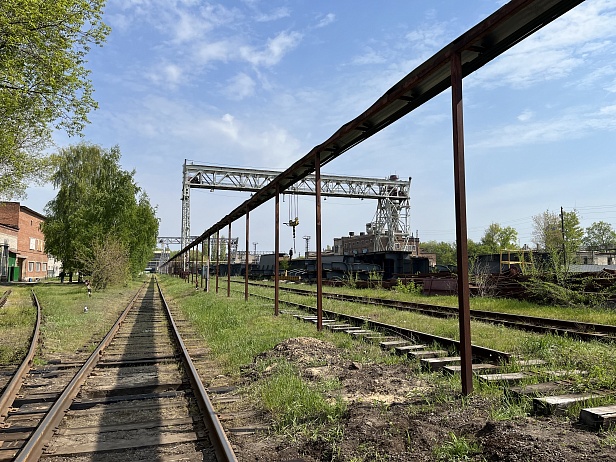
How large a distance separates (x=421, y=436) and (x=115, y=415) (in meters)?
3.46

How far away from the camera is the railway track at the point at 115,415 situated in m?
4.16

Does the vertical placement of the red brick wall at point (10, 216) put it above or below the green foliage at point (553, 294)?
above

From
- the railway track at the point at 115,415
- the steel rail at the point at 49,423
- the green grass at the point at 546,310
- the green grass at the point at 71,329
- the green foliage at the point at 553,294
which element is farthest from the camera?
the green foliage at the point at 553,294

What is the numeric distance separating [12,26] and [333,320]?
11.4 metres

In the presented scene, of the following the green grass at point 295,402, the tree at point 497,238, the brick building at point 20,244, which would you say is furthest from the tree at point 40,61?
the tree at point 497,238

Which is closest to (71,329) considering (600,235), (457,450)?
(457,450)

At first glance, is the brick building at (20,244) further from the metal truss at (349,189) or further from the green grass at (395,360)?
the green grass at (395,360)

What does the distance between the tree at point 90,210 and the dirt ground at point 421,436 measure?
26.4m

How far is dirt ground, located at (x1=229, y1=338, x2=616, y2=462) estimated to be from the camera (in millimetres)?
3516

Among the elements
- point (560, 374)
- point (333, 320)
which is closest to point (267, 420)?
point (560, 374)

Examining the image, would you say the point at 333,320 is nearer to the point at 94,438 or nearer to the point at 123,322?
the point at 123,322

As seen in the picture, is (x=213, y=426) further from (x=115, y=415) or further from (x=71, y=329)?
(x=71, y=329)

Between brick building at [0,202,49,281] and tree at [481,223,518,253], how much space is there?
56.9m

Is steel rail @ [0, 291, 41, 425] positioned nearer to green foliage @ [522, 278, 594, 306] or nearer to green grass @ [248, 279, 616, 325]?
green grass @ [248, 279, 616, 325]
